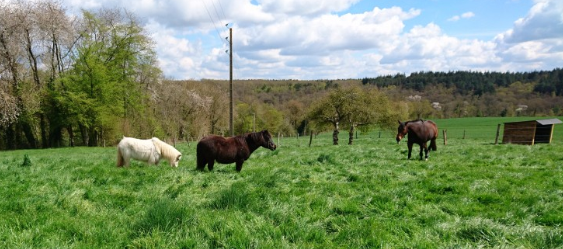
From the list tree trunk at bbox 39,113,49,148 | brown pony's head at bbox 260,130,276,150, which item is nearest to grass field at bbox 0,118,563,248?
brown pony's head at bbox 260,130,276,150

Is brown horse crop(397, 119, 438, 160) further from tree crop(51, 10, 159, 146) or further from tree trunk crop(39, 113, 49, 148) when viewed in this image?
tree trunk crop(39, 113, 49, 148)

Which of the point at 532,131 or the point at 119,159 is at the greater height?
the point at 119,159

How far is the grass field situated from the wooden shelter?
1800 cm

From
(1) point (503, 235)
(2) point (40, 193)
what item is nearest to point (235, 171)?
(2) point (40, 193)

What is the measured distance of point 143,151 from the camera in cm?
1077

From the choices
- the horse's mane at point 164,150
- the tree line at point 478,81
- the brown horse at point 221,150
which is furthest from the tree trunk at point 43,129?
the tree line at point 478,81

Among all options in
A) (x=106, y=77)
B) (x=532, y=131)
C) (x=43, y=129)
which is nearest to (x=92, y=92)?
(x=106, y=77)

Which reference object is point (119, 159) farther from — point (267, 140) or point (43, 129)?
point (43, 129)

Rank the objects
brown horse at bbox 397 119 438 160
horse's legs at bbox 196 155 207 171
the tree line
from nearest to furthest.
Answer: horse's legs at bbox 196 155 207 171 < brown horse at bbox 397 119 438 160 < the tree line

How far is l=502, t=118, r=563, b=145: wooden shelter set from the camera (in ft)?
77.1

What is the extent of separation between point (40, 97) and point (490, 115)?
366 feet

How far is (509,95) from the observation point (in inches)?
4722

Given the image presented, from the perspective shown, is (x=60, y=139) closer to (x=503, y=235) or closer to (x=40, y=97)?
(x=40, y=97)

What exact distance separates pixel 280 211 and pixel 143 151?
23.5 ft
